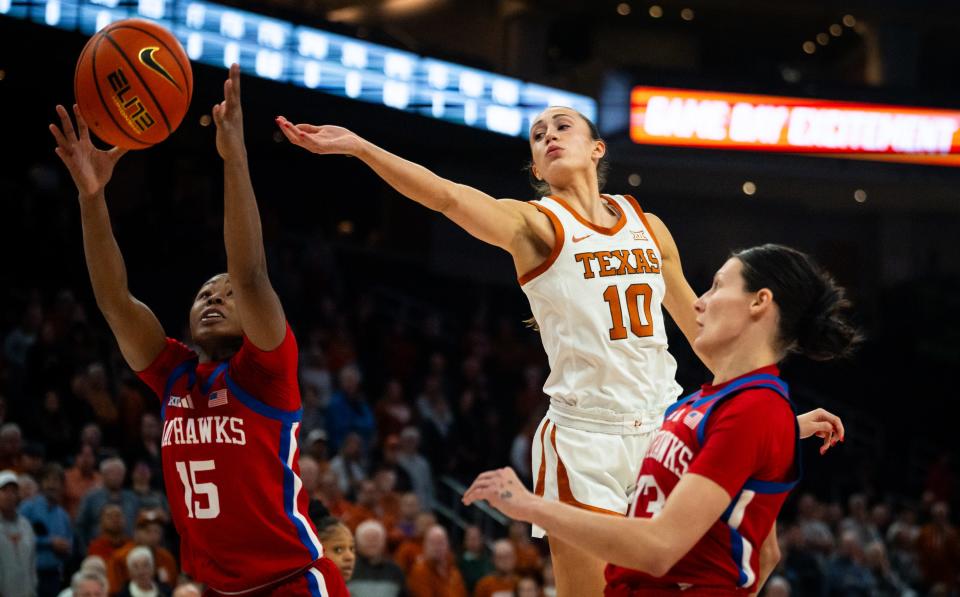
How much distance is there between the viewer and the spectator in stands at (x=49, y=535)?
30.5 feet

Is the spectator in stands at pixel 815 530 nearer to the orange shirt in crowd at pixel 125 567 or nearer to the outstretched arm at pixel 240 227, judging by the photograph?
the orange shirt in crowd at pixel 125 567

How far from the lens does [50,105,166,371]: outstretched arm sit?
4.48 meters

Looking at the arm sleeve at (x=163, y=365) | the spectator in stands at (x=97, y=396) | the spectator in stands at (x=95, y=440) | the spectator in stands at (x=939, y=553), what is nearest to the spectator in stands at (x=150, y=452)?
the spectator in stands at (x=95, y=440)

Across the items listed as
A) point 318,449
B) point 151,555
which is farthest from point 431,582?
point 151,555

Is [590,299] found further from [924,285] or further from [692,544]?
[924,285]

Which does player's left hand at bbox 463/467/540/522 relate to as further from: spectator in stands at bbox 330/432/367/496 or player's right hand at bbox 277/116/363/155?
spectator in stands at bbox 330/432/367/496

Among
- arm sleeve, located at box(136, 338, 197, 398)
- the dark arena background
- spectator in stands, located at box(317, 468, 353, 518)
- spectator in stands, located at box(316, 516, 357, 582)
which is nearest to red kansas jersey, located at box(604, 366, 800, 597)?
arm sleeve, located at box(136, 338, 197, 398)

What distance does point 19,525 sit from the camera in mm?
9000

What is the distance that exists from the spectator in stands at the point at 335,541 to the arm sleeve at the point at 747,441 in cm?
255

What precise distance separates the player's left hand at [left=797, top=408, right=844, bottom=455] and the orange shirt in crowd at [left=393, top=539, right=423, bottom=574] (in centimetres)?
720

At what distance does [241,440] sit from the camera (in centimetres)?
419

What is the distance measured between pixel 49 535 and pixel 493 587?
3773 millimetres

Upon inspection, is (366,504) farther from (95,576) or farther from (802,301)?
(802,301)

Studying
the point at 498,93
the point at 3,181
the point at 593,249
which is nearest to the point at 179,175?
the point at 3,181
